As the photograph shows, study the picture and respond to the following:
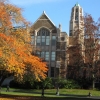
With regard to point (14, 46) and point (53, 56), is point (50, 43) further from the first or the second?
point (14, 46)

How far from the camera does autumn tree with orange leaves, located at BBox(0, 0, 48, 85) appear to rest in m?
25.2

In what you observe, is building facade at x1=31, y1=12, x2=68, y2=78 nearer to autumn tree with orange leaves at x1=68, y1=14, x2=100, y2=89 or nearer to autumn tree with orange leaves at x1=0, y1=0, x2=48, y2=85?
autumn tree with orange leaves at x1=68, y1=14, x2=100, y2=89

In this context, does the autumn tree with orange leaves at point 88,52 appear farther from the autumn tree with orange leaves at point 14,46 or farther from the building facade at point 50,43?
the autumn tree with orange leaves at point 14,46

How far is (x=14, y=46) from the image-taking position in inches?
1022

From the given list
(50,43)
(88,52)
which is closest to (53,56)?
(50,43)

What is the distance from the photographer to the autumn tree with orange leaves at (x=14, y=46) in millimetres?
A: 25203

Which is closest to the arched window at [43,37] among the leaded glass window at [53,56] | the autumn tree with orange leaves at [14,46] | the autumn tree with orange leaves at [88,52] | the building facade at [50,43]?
Answer: the building facade at [50,43]

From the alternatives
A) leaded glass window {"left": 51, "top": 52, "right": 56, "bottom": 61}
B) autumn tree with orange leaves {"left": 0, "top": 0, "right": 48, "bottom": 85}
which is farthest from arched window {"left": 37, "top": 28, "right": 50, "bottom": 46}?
autumn tree with orange leaves {"left": 0, "top": 0, "right": 48, "bottom": 85}

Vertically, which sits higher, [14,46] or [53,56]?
[53,56]

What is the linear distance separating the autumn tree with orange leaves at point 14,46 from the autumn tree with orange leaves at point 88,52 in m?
19.0

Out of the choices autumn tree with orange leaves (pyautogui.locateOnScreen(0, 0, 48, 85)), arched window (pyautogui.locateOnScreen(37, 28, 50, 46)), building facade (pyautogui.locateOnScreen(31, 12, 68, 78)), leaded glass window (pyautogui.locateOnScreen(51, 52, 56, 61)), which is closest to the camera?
autumn tree with orange leaves (pyautogui.locateOnScreen(0, 0, 48, 85))

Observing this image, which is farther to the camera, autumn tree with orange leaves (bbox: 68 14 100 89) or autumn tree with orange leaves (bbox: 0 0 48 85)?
autumn tree with orange leaves (bbox: 68 14 100 89)

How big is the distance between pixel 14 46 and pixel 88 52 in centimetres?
2695

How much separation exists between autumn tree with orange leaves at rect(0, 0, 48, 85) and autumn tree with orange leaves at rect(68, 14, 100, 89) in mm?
18993
